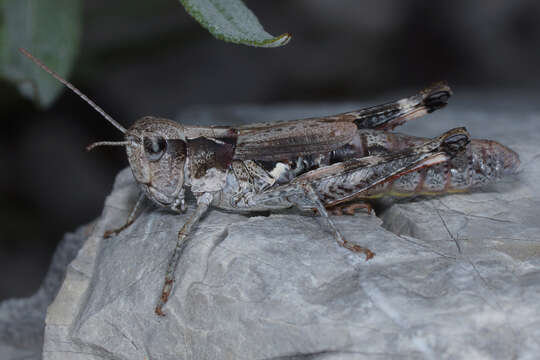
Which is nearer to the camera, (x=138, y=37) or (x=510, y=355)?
(x=510, y=355)

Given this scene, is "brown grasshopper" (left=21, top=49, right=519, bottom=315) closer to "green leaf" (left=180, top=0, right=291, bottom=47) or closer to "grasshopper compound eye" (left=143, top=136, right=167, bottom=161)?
"grasshopper compound eye" (left=143, top=136, right=167, bottom=161)

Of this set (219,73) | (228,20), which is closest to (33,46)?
(228,20)

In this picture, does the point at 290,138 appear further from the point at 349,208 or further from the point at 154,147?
the point at 154,147

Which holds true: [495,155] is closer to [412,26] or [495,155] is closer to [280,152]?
[280,152]

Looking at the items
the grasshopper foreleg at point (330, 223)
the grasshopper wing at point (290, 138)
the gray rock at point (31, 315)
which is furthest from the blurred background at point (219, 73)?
the grasshopper foreleg at point (330, 223)

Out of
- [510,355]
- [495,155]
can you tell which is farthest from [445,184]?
[510,355]

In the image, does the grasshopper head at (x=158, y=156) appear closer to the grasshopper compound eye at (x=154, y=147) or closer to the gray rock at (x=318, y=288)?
the grasshopper compound eye at (x=154, y=147)

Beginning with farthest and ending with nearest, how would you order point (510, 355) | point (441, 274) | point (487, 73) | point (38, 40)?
point (487, 73)
point (38, 40)
point (441, 274)
point (510, 355)

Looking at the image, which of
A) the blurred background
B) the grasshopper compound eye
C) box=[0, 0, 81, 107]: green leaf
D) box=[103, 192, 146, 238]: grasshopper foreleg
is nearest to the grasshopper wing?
the grasshopper compound eye
